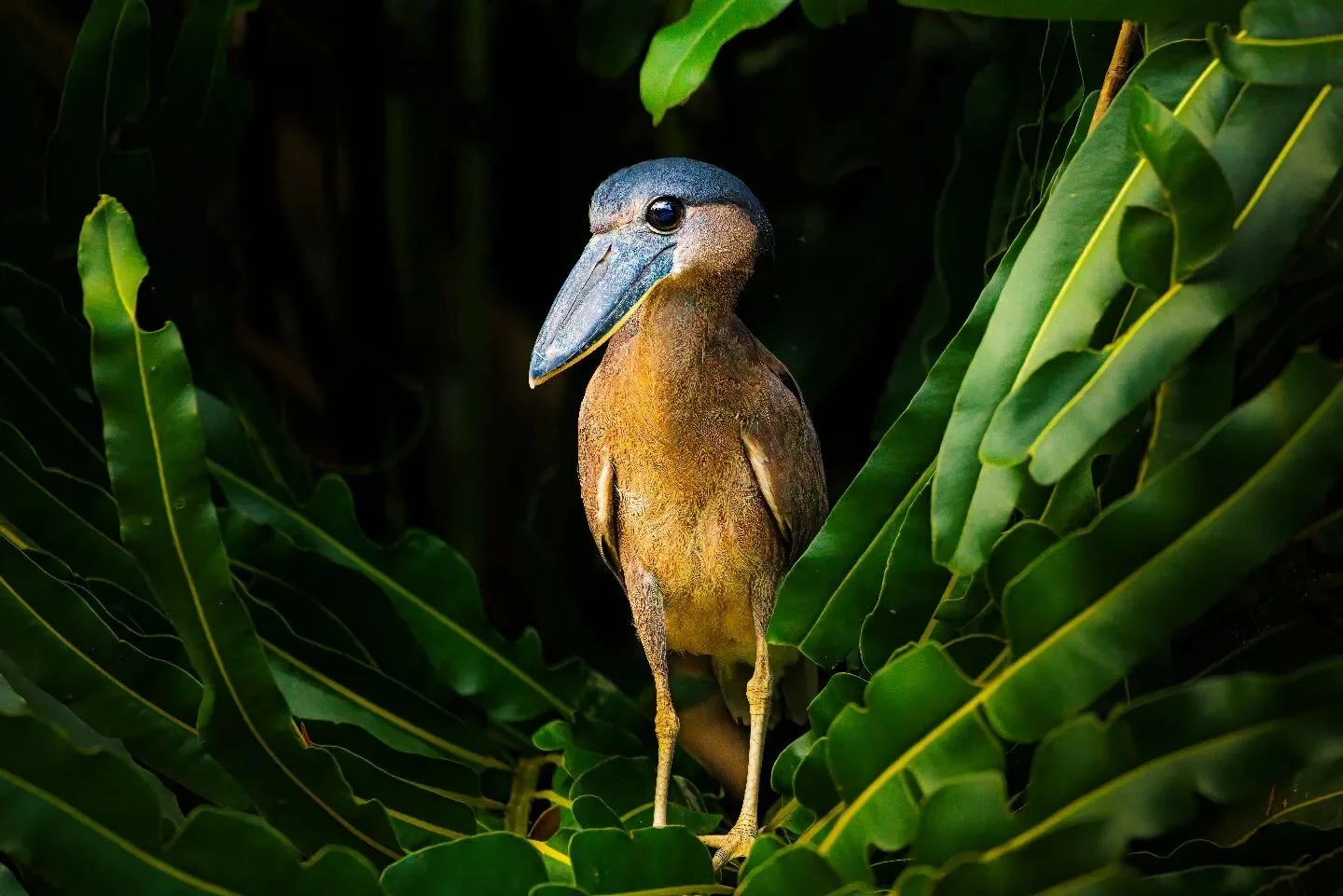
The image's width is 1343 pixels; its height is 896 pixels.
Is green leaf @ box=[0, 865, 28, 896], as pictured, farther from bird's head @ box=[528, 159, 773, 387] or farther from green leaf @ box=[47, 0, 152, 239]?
green leaf @ box=[47, 0, 152, 239]

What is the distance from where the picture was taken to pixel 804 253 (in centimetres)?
189

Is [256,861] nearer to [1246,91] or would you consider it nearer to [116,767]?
[116,767]

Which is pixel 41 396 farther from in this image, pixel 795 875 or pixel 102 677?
pixel 795 875

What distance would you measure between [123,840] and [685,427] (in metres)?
0.59

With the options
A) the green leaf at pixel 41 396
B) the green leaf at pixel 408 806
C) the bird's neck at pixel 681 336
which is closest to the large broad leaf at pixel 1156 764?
the bird's neck at pixel 681 336

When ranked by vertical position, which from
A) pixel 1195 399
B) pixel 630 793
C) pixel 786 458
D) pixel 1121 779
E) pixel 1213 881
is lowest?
pixel 630 793

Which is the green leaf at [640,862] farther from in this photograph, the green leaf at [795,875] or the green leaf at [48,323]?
the green leaf at [48,323]

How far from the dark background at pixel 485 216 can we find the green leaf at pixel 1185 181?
961mm

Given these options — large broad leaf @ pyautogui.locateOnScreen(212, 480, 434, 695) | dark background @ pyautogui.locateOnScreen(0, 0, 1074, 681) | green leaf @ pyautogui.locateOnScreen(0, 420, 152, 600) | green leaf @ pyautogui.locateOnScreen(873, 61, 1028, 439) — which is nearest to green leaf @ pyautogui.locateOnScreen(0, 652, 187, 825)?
green leaf @ pyautogui.locateOnScreen(0, 420, 152, 600)

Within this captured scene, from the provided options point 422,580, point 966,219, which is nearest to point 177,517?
point 422,580

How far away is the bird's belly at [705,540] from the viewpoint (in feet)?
4.38

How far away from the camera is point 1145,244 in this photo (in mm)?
875

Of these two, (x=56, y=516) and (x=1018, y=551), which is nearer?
(x=1018, y=551)

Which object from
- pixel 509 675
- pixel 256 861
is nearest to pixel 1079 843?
pixel 256 861
